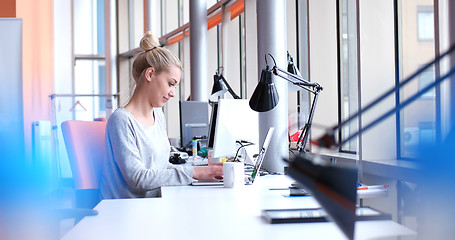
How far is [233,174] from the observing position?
195 cm

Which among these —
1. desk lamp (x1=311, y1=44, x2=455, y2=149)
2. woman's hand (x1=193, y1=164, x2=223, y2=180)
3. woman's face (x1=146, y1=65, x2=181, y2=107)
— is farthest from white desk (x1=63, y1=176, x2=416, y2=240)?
woman's face (x1=146, y1=65, x2=181, y2=107)

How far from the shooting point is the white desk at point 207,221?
1.09 m

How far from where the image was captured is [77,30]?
412 inches

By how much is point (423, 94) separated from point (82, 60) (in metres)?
11.0

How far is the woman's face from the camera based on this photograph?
7.20 feet

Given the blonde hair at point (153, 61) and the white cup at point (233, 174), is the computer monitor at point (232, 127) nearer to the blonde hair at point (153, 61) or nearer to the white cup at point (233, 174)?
the blonde hair at point (153, 61)

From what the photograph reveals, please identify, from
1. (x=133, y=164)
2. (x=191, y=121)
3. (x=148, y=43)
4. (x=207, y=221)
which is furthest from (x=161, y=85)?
(x=191, y=121)

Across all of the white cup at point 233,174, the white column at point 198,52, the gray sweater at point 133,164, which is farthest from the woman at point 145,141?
the white column at point 198,52

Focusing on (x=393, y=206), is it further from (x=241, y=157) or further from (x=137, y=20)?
(x=137, y=20)

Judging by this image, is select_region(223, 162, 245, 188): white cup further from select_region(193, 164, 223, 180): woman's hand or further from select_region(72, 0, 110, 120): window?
select_region(72, 0, 110, 120): window

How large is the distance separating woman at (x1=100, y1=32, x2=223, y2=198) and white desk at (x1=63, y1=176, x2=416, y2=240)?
185mm

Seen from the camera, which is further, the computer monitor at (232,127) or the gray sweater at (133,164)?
the computer monitor at (232,127)

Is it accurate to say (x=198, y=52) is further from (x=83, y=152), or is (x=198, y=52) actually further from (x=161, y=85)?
(x=161, y=85)

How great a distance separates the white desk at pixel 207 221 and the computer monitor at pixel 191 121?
2.47 meters
